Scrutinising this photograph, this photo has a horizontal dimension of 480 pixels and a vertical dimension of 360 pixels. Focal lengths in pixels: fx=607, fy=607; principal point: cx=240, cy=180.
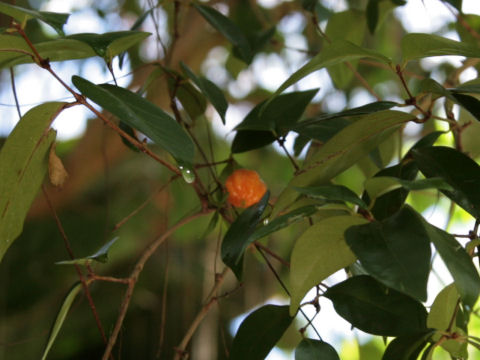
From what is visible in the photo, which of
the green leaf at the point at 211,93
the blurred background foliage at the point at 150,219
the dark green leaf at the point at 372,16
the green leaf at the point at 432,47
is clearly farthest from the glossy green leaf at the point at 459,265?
the blurred background foliage at the point at 150,219

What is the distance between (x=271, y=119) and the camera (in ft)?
1.91

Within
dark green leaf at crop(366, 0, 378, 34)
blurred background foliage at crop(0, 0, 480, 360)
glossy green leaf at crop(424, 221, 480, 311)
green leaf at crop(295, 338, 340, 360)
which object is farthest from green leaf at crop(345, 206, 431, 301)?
blurred background foliage at crop(0, 0, 480, 360)

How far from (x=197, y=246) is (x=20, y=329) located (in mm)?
533

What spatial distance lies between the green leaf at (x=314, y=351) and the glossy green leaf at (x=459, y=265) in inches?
4.9

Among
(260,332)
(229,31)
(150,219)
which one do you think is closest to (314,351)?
(260,332)

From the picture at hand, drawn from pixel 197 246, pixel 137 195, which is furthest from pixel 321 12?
pixel 197 246

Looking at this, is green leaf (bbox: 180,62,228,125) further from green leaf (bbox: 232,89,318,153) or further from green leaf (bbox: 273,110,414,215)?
green leaf (bbox: 273,110,414,215)

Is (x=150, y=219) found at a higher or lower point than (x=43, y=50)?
higher

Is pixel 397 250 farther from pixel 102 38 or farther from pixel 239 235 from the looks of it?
pixel 102 38

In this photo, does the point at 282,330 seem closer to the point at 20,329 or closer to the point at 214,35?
the point at 214,35

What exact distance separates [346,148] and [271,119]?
0.44 ft

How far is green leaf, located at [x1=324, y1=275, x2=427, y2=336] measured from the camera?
16.7 inches

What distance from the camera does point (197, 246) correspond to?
180 cm

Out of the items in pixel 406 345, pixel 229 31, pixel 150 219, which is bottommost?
pixel 406 345
